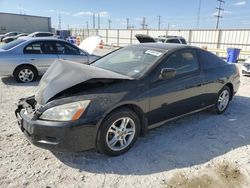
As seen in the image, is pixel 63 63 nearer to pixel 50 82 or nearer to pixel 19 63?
pixel 50 82

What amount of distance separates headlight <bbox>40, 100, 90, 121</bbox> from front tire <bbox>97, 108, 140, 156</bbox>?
361mm

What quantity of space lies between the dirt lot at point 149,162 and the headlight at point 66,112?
663 millimetres

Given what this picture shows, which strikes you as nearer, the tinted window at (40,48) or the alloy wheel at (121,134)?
the alloy wheel at (121,134)

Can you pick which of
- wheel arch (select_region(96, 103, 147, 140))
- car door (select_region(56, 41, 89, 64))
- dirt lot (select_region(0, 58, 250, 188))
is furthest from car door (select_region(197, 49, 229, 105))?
car door (select_region(56, 41, 89, 64))

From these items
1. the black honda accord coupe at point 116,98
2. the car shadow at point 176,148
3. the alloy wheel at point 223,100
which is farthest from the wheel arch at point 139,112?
the alloy wheel at point 223,100

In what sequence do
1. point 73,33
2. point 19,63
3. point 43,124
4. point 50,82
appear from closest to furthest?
1. point 43,124
2. point 50,82
3. point 19,63
4. point 73,33

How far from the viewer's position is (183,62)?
154 inches

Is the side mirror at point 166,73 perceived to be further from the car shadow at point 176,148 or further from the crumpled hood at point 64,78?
the car shadow at point 176,148

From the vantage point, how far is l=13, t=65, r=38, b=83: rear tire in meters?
7.03

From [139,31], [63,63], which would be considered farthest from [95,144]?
[139,31]

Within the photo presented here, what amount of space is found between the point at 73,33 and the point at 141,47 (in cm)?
4522

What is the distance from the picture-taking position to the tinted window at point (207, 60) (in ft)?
14.0

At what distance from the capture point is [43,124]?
2670mm

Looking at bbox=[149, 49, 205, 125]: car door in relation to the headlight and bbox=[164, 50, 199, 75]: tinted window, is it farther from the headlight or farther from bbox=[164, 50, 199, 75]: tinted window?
the headlight
